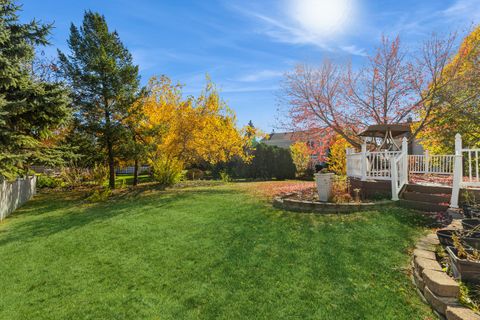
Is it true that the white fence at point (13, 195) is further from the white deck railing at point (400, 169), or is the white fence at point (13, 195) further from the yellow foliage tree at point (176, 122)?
the white deck railing at point (400, 169)

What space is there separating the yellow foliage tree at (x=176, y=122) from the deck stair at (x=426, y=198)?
9.44 m

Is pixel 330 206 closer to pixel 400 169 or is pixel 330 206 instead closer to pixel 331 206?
pixel 331 206

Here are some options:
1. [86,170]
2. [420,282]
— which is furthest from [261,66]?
[86,170]

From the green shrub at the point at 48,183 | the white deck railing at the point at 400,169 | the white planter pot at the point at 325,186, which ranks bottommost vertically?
the green shrub at the point at 48,183

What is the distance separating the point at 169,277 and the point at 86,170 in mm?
16414

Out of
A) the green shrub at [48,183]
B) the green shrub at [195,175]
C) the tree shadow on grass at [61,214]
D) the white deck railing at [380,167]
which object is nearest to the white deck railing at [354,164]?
the white deck railing at [380,167]

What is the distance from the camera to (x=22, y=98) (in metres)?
8.84

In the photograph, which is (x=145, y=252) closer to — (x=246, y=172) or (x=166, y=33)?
(x=166, y=33)

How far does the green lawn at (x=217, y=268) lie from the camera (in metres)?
2.89

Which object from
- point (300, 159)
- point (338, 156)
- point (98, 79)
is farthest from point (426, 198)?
point (300, 159)

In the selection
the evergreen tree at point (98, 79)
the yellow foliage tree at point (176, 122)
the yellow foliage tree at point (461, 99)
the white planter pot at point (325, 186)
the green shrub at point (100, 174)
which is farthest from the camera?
the green shrub at point (100, 174)

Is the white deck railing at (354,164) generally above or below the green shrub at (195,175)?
above

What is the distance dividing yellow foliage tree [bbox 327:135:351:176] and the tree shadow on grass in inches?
340

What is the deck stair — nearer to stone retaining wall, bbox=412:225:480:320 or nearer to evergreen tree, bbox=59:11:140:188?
stone retaining wall, bbox=412:225:480:320
